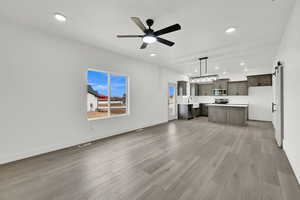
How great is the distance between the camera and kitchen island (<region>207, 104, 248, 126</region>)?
576 cm

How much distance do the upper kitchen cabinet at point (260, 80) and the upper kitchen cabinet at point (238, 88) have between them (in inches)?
11.1

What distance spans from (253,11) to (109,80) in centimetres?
406

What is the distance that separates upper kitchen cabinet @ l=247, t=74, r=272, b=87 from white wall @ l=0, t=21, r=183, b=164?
7.40 m

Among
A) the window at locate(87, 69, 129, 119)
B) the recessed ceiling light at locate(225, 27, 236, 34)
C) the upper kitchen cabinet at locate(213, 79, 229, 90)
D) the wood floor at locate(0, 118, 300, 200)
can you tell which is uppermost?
the recessed ceiling light at locate(225, 27, 236, 34)

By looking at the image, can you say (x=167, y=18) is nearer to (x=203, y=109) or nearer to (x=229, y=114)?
(x=229, y=114)

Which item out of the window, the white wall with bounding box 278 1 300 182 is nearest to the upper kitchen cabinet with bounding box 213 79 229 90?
the white wall with bounding box 278 1 300 182

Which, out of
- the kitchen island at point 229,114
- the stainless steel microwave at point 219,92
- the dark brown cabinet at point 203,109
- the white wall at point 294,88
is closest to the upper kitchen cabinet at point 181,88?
the dark brown cabinet at point 203,109

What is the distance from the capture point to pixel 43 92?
2918 millimetres

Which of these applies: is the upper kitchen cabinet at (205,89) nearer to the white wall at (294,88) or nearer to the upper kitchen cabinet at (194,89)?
the upper kitchen cabinet at (194,89)

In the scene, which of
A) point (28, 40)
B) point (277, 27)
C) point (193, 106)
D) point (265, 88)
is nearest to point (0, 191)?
point (28, 40)

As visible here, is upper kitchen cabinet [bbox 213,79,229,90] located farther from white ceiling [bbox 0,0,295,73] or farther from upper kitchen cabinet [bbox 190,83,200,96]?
white ceiling [bbox 0,0,295,73]

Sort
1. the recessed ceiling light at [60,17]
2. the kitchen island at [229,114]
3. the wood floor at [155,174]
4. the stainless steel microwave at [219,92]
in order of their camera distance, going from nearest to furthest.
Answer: the wood floor at [155,174]
the recessed ceiling light at [60,17]
the kitchen island at [229,114]
the stainless steel microwave at [219,92]

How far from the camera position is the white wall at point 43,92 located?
2.52 metres

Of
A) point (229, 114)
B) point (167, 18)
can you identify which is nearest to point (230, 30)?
point (167, 18)
